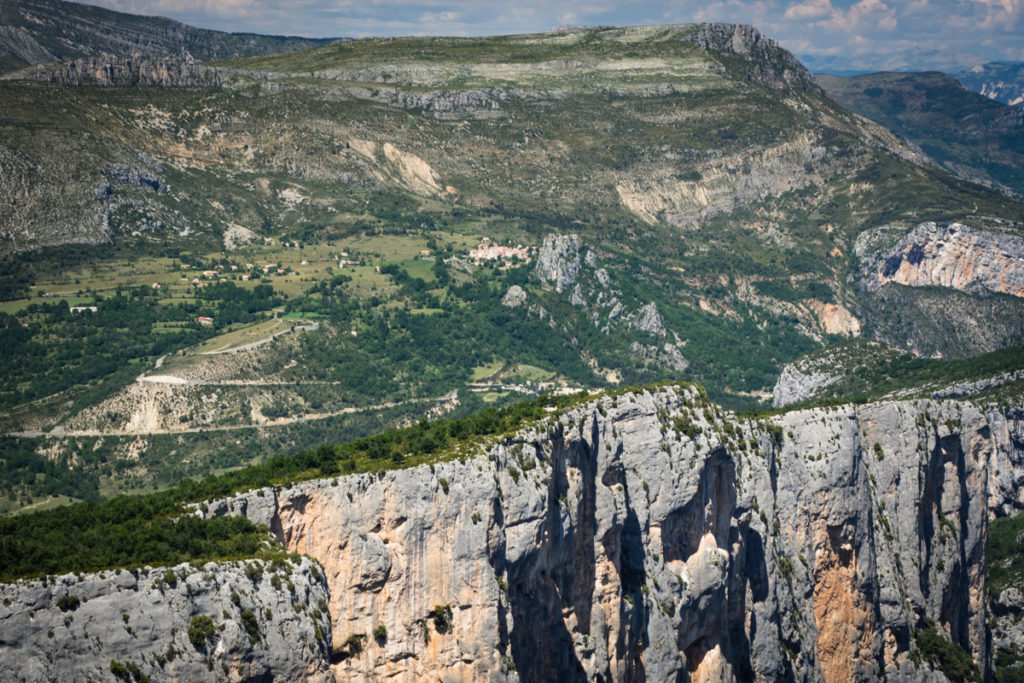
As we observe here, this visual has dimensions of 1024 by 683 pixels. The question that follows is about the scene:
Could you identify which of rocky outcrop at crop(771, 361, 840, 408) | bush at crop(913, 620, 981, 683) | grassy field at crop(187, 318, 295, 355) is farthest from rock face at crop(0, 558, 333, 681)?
grassy field at crop(187, 318, 295, 355)

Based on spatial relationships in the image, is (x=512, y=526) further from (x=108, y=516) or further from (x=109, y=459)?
(x=109, y=459)

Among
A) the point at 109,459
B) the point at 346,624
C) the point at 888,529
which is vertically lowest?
the point at 109,459

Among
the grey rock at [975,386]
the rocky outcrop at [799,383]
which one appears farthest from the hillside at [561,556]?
the rocky outcrop at [799,383]

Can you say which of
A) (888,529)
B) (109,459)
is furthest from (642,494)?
(109,459)

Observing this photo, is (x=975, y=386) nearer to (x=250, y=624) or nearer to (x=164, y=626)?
(x=250, y=624)

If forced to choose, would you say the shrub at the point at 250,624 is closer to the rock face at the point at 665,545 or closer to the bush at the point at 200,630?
the bush at the point at 200,630

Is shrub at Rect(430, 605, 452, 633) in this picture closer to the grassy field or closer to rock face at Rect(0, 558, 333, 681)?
rock face at Rect(0, 558, 333, 681)

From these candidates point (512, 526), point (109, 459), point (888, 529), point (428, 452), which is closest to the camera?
point (512, 526)

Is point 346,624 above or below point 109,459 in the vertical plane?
above
